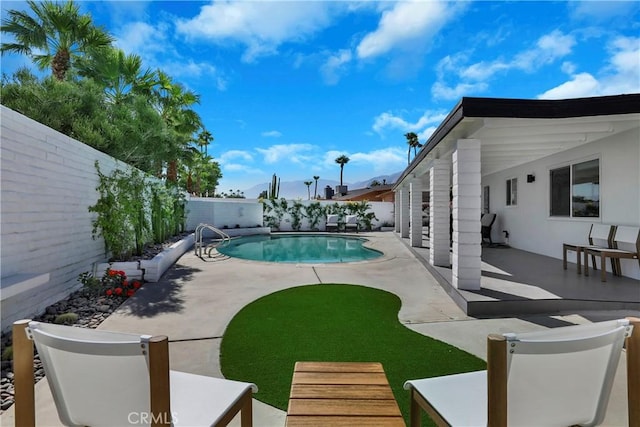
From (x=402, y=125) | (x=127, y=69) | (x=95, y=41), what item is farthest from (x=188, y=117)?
(x=402, y=125)

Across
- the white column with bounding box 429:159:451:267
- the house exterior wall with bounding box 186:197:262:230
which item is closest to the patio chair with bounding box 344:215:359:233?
the house exterior wall with bounding box 186:197:262:230

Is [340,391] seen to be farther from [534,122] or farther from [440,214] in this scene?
[440,214]

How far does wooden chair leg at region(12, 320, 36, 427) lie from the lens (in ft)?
4.42

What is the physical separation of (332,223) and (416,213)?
376 inches

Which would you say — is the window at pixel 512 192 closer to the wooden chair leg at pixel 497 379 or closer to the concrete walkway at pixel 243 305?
the concrete walkway at pixel 243 305

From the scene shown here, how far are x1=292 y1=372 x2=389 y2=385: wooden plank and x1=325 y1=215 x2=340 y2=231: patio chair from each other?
18.1 m

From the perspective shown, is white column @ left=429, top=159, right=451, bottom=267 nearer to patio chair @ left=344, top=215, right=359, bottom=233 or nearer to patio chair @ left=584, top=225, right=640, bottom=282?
patio chair @ left=584, top=225, right=640, bottom=282

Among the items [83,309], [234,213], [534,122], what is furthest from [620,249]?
[234,213]

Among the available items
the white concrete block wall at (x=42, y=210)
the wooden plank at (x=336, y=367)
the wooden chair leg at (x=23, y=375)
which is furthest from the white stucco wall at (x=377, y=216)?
the wooden chair leg at (x=23, y=375)

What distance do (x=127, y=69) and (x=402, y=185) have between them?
12.3 metres

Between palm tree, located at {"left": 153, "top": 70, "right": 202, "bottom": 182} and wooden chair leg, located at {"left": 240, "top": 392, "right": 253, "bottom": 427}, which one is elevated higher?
palm tree, located at {"left": 153, "top": 70, "right": 202, "bottom": 182}

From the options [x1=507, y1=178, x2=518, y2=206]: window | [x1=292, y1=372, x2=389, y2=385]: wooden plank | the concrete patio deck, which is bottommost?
the concrete patio deck

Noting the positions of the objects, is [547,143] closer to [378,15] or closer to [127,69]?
[378,15]

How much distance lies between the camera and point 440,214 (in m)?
7.40
